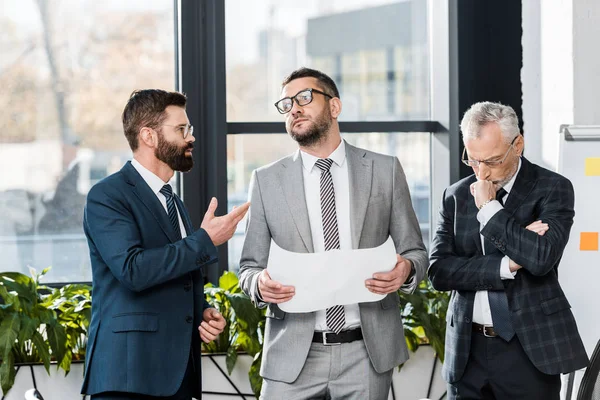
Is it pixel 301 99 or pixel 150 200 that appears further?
pixel 301 99

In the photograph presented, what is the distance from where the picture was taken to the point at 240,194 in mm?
4117

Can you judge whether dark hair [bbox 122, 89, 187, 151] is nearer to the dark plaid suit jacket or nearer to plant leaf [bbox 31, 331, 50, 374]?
the dark plaid suit jacket

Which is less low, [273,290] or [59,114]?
[59,114]

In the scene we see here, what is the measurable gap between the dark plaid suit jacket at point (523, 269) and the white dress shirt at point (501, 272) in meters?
0.02

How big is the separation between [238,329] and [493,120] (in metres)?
1.65

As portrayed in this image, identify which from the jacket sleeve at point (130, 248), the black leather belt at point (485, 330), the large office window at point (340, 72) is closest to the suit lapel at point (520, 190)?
the black leather belt at point (485, 330)

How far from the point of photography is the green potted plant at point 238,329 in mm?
3482

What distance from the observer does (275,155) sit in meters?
4.13

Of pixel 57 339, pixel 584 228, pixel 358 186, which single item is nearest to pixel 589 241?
pixel 584 228

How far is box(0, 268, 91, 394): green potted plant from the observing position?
3.26 metres

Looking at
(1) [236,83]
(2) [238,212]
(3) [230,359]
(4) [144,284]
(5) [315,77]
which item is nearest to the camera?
(4) [144,284]

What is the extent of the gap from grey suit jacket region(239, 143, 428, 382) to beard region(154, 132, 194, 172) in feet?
0.82

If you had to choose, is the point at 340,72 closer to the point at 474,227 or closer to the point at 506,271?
the point at 474,227

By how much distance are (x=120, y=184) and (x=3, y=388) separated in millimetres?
1443
